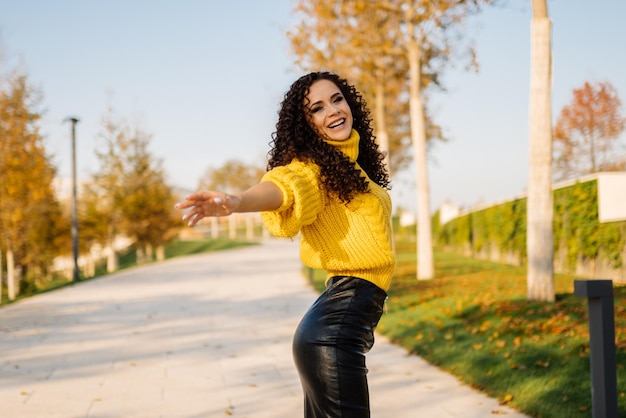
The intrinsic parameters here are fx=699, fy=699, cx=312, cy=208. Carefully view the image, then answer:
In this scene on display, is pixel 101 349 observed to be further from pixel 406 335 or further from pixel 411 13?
pixel 411 13

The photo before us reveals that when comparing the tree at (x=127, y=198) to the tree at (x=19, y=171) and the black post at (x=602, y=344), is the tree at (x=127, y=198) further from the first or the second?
the black post at (x=602, y=344)

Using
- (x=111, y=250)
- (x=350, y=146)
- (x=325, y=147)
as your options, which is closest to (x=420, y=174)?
(x=350, y=146)

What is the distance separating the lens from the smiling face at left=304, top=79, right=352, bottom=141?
262 cm

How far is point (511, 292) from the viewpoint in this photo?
1101cm

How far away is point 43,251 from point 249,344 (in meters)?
18.0

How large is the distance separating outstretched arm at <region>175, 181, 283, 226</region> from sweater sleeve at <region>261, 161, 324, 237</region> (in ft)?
0.23

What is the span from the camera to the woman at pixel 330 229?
94.0 inches

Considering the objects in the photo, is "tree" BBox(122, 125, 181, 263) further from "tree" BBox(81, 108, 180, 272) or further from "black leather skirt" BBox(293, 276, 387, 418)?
"black leather skirt" BBox(293, 276, 387, 418)

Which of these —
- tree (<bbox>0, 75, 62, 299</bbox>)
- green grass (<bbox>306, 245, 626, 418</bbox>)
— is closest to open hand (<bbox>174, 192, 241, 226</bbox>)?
green grass (<bbox>306, 245, 626, 418</bbox>)

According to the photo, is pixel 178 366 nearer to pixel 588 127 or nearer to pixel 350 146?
pixel 350 146

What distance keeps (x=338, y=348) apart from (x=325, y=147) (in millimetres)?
720

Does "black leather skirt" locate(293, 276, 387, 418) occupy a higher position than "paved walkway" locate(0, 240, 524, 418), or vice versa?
"black leather skirt" locate(293, 276, 387, 418)

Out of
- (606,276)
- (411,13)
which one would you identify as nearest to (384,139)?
(411,13)

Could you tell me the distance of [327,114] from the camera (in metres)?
2.62
